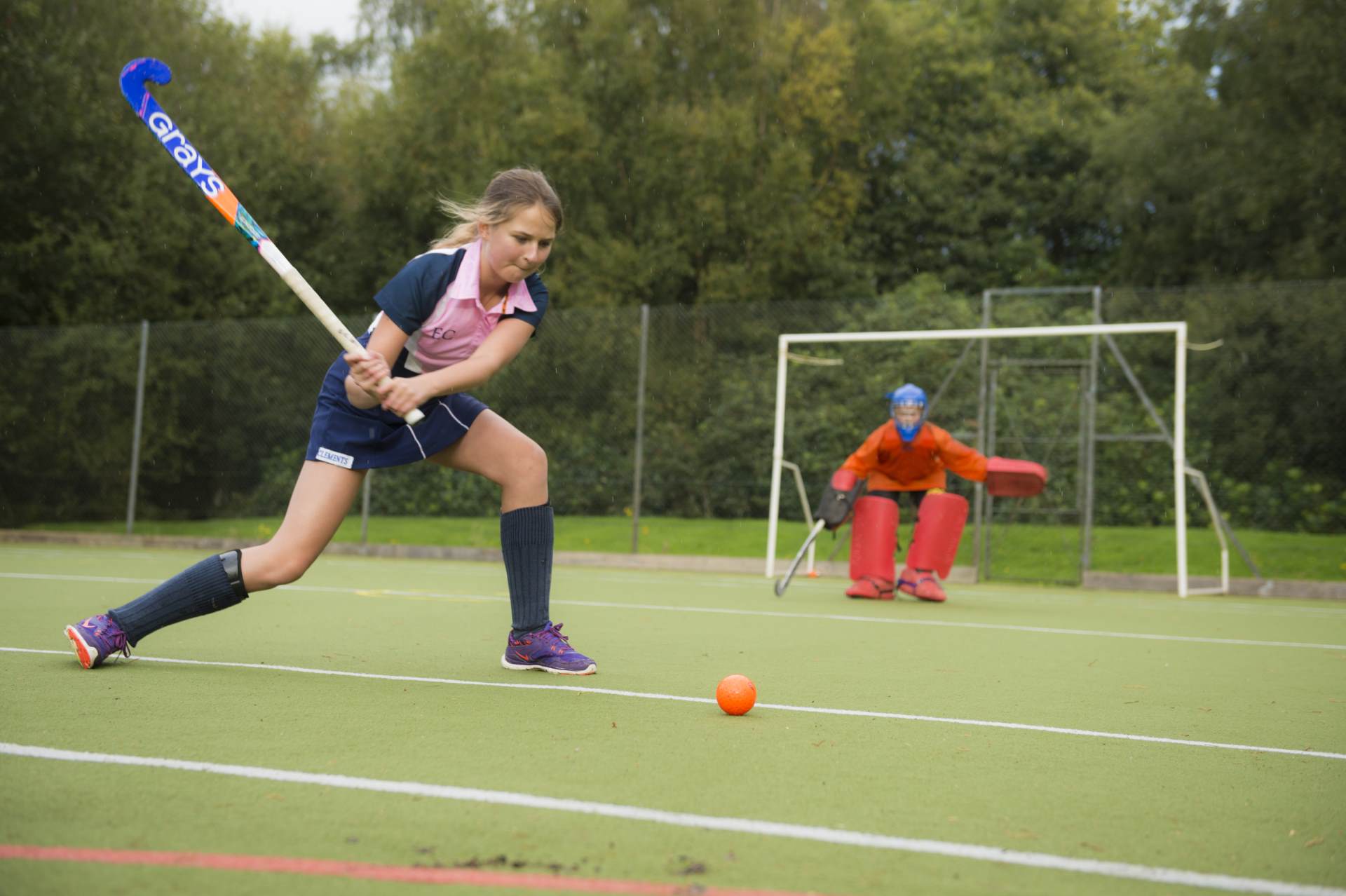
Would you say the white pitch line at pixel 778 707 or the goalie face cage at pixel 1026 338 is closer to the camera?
the white pitch line at pixel 778 707

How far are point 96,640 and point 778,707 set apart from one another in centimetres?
221

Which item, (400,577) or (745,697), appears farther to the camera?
(400,577)

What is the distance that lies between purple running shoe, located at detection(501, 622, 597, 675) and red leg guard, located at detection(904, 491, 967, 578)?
205 inches

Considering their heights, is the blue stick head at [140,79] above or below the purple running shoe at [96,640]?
above

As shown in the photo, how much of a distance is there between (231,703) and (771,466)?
10204 mm

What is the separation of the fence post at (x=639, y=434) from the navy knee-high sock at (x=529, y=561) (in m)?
9.15

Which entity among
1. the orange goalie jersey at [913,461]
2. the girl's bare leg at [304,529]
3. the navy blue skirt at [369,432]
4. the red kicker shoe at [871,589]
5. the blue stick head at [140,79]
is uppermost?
the blue stick head at [140,79]

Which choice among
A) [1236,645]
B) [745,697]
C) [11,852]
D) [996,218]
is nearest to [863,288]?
[996,218]

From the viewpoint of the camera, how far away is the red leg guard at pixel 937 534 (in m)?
9.48

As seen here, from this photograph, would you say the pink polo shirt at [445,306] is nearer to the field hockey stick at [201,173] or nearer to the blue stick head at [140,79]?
the field hockey stick at [201,173]

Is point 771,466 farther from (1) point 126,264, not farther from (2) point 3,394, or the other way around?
(1) point 126,264

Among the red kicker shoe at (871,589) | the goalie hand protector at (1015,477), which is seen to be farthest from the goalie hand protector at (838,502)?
the goalie hand protector at (1015,477)

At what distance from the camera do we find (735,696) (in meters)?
3.87

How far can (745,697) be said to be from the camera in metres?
3.88
